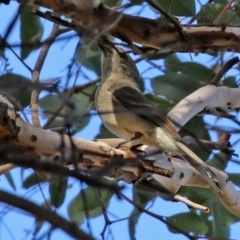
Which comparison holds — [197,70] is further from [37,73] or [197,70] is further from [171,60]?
[37,73]

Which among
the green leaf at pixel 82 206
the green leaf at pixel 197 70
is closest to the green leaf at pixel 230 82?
the green leaf at pixel 197 70

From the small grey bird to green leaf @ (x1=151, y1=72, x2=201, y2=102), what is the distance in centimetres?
7

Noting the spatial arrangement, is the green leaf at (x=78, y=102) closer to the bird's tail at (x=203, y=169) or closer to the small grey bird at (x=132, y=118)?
the small grey bird at (x=132, y=118)

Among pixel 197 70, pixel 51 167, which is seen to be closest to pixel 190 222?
pixel 197 70

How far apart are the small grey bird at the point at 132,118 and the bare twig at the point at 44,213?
133 cm

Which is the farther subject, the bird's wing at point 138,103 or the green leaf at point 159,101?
the green leaf at point 159,101

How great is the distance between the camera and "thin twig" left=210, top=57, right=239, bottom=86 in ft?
7.86

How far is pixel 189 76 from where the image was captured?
8.25 feet

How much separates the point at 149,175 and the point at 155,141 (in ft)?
1.63

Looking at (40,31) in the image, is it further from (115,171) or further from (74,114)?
(74,114)

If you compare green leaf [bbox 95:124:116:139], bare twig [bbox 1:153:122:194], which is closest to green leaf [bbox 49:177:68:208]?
bare twig [bbox 1:153:122:194]

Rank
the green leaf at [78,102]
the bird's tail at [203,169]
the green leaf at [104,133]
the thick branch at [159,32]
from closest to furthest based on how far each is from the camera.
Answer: the thick branch at [159,32] < the bird's tail at [203,169] < the green leaf at [78,102] < the green leaf at [104,133]

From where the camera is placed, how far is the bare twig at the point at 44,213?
0.74 metres

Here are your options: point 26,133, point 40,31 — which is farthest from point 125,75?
point 26,133
